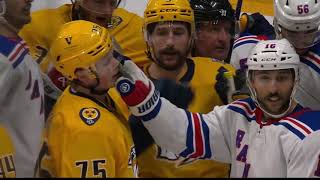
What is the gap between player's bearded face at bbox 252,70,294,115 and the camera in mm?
2125

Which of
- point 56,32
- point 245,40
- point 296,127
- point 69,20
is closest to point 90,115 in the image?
point 296,127

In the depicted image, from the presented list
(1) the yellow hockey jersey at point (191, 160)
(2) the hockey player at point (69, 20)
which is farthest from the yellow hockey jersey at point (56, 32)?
(1) the yellow hockey jersey at point (191, 160)

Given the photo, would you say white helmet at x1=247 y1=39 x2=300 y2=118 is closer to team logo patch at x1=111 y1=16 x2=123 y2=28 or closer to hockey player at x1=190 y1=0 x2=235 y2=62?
hockey player at x1=190 y1=0 x2=235 y2=62

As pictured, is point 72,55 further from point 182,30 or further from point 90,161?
point 182,30

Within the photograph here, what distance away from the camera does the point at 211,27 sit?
277cm

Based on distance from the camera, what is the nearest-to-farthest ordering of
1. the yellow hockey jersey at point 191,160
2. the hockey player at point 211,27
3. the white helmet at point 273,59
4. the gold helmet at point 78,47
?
the gold helmet at point 78,47 < the white helmet at point 273,59 < the yellow hockey jersey at point 191,160 < the hockey player at point 211,27

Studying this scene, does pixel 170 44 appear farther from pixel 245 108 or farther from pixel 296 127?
pixel 296 127

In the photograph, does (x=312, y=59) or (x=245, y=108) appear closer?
(x=245, y=108)

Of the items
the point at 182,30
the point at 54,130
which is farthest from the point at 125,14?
the point at 54,130

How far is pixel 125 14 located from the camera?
9.71ft

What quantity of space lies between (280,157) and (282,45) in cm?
→ 34

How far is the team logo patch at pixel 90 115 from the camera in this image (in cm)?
197

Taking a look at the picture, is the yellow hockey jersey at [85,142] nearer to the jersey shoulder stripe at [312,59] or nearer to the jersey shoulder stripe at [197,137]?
the jersey shoulder stripe at [197,137]

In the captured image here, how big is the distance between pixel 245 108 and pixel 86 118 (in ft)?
1.63
